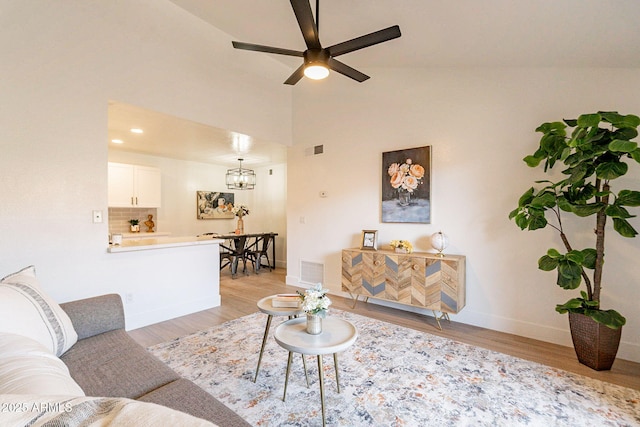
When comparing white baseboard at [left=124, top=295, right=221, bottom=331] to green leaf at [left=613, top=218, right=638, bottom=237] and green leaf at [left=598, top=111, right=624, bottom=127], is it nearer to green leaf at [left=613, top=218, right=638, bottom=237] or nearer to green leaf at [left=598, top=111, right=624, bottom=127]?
green leaf at [left=613, top=218, right=638, bottom=237]

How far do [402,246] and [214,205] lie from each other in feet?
17.1

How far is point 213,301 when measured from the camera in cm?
A: 397

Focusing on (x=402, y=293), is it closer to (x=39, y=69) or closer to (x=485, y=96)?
(x=485, y=96)

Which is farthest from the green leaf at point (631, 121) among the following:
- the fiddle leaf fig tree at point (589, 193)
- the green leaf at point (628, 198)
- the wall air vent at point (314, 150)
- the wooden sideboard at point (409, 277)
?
the wall air vent at point (314, 150)

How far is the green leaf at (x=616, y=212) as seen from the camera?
221 cm

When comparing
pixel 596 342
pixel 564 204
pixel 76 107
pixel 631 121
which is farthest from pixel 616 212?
pixel 76 107

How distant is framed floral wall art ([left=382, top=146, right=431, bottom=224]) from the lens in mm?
3666

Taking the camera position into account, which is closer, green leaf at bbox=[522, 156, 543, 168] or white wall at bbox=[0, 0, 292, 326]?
white wall at bbox=[0, 0, 292, 326]

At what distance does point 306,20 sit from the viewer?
196 centimetres

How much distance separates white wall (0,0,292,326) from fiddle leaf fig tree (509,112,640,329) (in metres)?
3.79

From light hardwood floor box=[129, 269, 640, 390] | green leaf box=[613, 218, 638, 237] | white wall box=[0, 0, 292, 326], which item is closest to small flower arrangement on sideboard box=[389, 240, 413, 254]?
light hardwood floor box=[129, 269, 640, 390]

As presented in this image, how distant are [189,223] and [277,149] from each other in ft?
10.1

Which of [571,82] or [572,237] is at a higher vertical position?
[571,82]

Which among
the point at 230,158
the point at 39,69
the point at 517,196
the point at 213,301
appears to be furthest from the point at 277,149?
the point at 517,196
